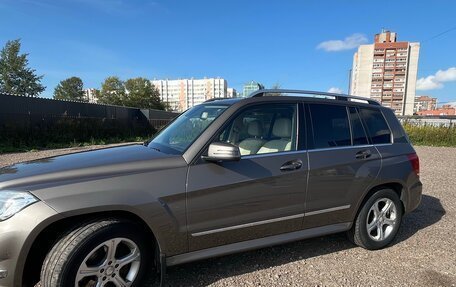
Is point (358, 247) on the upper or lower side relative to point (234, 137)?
lower

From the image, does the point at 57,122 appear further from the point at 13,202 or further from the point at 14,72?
the point at 14,72

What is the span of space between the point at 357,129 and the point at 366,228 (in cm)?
117

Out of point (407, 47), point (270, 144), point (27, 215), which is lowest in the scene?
point (27, 215)

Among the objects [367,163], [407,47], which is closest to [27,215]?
[367,163]

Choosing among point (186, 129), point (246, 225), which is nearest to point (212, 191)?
point (246, 225)

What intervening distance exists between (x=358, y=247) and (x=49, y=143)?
1660 centimetres

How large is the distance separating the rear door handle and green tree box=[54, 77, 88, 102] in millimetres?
91166

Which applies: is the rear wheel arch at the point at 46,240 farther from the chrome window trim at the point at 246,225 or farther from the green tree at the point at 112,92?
the green tree at the point at 112,92

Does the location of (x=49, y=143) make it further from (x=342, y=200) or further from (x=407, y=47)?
(x=407, y=47)

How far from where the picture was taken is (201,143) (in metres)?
2.83

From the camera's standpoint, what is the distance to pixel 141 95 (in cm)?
7412

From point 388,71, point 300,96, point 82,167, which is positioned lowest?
point 82,167

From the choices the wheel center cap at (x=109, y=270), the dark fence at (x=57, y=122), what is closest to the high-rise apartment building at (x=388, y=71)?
the dark fence at (x=57, y=122)

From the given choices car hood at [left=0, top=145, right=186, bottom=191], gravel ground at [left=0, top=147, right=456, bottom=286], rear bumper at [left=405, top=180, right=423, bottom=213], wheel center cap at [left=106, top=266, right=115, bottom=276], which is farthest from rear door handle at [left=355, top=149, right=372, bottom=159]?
wheel center cap at [left=106, top=266, right=115, bottom=276]
